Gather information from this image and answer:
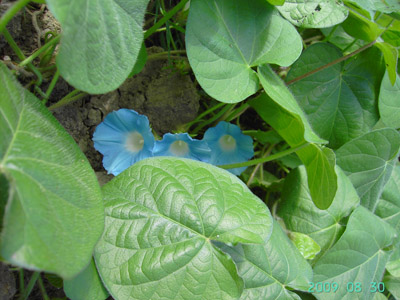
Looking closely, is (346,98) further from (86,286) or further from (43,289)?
(43,289)

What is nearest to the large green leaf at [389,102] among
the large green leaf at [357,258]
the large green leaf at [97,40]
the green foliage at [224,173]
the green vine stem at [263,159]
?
the green foliage at [224,173]

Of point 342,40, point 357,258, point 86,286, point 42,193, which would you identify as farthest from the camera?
point 342,40

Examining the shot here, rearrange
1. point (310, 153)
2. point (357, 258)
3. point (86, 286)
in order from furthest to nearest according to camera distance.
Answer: point (357, 258) < point (310, 153) < point (86, 286)

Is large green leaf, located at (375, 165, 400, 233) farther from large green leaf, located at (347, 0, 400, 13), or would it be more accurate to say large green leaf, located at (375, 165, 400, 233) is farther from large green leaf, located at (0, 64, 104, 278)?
large green leaf, located at (0, 64, 104, 278)

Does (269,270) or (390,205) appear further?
(390,205)

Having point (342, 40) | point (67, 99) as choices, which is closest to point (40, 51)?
point (67, 99)

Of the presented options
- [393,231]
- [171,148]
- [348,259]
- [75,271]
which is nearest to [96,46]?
[75,271]

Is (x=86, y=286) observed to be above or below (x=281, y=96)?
below

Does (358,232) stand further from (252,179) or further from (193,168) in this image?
(193,168)

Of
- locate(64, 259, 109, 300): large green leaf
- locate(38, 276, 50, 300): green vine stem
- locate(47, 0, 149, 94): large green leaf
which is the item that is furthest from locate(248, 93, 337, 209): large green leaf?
locate(38, 276, 50, 300): green vine stem
